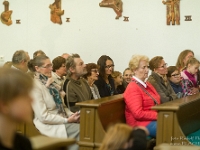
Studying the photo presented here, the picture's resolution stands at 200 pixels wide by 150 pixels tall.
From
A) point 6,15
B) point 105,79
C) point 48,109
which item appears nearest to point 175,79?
point 105,79

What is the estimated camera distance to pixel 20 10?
380 inches

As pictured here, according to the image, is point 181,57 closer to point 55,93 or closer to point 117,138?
point 55,93

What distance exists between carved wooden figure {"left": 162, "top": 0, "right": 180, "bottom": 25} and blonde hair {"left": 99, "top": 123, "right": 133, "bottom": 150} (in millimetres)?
6388

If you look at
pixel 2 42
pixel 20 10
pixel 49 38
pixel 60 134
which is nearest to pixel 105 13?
pixel 49 38

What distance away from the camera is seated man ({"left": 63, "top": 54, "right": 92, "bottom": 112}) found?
5.34 meters

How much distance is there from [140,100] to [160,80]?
1.25m

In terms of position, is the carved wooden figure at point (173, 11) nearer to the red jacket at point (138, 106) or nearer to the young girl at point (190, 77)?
the young girl at point (190, 77)

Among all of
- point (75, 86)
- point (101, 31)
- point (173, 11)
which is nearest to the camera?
point (75, 86)

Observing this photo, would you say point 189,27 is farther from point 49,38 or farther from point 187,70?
point 49,38

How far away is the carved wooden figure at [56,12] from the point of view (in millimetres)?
9297

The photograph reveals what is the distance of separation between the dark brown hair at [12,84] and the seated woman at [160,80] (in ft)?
13.6

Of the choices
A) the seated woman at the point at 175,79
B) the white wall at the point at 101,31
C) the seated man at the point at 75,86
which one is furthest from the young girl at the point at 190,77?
the seated man at the point at 75,86

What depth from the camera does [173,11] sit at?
8.33 m

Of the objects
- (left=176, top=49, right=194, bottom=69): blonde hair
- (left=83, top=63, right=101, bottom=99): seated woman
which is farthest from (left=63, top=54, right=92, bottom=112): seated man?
(left=176, top=49, right=194, bottom=69): blonde hair
